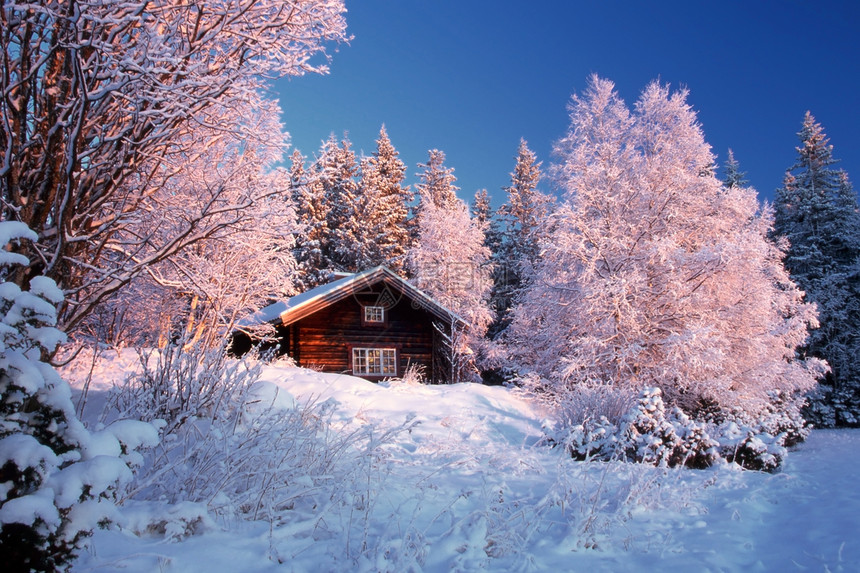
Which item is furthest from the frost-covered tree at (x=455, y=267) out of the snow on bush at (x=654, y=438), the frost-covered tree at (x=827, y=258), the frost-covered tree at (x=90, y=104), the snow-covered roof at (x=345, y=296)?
the frost-covered tree at (x=90, y=104)

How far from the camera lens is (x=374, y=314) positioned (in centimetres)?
2155

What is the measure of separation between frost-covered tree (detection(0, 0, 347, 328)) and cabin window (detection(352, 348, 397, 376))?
16.7 metres

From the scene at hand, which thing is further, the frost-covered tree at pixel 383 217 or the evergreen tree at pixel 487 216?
the evergreen tree at pixel 487 216

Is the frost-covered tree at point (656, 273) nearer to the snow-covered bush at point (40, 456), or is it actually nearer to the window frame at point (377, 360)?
the window frame at point (377, 360)

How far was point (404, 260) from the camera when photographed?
113 ft

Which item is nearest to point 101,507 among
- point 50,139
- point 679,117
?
point 50,139

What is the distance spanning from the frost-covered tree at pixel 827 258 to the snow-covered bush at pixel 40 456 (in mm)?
29022

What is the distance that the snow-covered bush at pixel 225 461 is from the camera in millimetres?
3348

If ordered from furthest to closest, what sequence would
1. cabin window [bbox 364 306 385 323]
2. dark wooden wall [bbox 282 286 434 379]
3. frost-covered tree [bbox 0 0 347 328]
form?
1. cabin window [bbox 364 306 385 323]
2. dark wooden wall [bbox 282 286 434 379]
3. frost-covered tree [bbox 0 0 347 328]

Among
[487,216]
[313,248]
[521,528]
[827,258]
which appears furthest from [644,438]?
[487,216]

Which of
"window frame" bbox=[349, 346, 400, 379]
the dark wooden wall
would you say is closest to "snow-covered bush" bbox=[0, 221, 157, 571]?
the dark wooden wall

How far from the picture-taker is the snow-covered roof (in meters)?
18.8

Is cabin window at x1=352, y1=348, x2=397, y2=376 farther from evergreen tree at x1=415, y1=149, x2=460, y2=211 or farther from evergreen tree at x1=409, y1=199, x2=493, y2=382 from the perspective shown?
evergreen tree at x1=415, y1=149, x2=460, y2=211

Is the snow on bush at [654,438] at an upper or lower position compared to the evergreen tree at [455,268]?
lower
